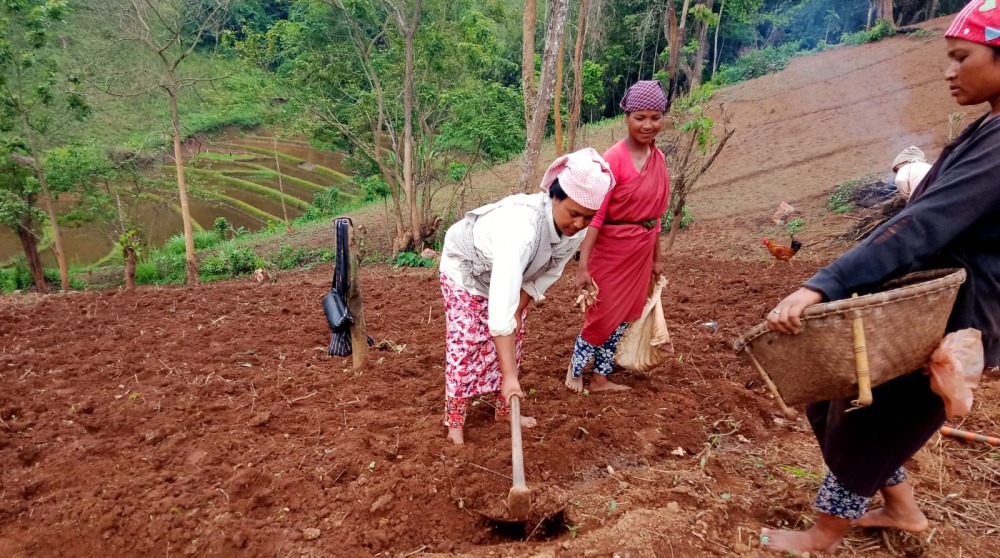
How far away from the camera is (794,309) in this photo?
153cm

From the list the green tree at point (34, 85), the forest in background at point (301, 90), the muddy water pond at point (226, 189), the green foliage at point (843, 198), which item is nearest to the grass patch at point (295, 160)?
the muddy water pond at point (226, 189)

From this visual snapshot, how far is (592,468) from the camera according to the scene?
107 inches

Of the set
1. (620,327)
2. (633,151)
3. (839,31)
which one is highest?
(839,31)

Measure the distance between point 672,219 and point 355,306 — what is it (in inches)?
270

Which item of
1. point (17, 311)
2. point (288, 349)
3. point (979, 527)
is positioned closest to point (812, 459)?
point (979, 527)

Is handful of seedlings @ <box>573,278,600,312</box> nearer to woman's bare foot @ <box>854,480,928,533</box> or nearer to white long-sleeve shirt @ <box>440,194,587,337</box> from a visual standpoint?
white long-sleeve shirt @ <box>440,194,587,337</box>

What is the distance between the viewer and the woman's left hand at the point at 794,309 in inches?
60.1

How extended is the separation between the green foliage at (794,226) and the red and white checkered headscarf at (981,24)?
303 inches

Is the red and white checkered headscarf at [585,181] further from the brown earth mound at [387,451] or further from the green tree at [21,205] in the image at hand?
the green tree at [21,205]

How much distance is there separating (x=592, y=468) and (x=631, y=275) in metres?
1.04

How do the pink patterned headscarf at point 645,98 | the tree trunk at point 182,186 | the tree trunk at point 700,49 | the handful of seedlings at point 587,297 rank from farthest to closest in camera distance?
the tree trunk at point 700,49 < the tree trunk at point 182,186 < the handful of seedlings at point 587,297 < the pink patterned headscarf at point 645,98

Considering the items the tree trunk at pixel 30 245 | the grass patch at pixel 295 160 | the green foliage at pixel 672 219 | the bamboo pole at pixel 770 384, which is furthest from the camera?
the grass patch at pixel 295 160

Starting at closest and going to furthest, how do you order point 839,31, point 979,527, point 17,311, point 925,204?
1. point 925,204
2. point 979,527
3. point 17,311
4. point 839,31

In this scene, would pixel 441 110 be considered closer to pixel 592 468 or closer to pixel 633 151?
pixel 633 151
